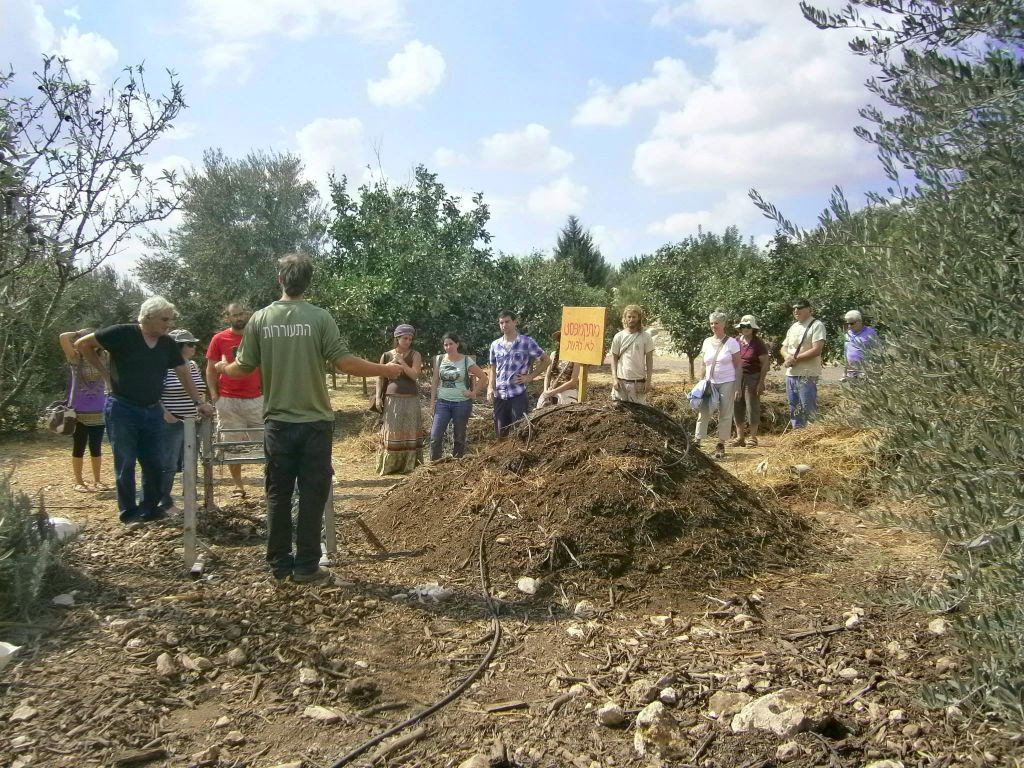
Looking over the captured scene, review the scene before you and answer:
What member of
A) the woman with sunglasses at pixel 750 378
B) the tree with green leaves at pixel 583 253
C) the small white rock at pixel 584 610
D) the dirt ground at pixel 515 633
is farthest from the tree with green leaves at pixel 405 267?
the tree with green leaves at pixel 583 253

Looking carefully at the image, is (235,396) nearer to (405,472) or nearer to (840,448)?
(405,472)

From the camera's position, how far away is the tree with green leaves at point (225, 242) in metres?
19.6

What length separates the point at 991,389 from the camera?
2.51 meters

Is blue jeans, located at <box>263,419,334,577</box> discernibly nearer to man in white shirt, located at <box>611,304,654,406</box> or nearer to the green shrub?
the green shrub

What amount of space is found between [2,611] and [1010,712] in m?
4.51

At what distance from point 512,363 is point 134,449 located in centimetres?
368

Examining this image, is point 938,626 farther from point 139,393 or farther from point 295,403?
point 139,393

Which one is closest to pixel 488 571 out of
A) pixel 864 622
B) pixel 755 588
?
pixel 755 588

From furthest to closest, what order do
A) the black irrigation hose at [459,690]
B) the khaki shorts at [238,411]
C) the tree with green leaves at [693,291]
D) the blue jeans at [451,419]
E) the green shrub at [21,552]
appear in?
the tree with green leaves at [693,291], the blue jeans at [451,419], the khaki shorts at [238,411], the green shrub at [21,552], the black irrigation hose at [459,690]

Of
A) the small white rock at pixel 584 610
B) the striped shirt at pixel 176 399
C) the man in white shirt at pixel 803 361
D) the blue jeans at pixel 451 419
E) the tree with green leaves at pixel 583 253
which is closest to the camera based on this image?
the small white rock at pixel 584 610

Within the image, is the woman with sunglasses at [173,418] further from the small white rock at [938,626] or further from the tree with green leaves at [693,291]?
the tree with green leaves at [693,291]

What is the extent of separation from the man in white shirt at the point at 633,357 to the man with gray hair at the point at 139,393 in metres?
4.50

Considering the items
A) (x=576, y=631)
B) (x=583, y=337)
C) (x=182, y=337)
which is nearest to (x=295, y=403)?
(x=576, y=631)

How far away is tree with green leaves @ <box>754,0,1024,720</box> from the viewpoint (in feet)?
8.04
